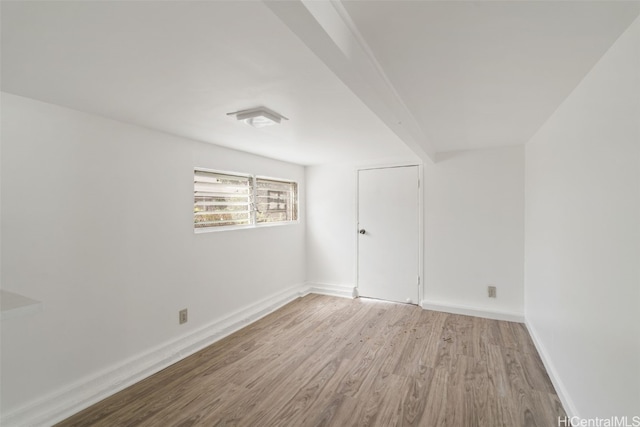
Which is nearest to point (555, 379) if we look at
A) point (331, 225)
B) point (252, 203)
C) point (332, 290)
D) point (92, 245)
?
point (332, 290)

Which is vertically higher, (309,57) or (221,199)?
(309,57)

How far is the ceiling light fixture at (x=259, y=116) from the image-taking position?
1956mm

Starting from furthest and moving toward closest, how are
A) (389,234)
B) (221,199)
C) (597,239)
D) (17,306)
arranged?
(389,234) < (221,199) < (597,239) < (17,306)

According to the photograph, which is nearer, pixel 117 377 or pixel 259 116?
pixel 259 116

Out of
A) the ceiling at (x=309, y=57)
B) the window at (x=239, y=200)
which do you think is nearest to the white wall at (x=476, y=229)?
the ceiling at (x=309, y=57)

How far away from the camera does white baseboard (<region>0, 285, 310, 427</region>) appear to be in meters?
1.72

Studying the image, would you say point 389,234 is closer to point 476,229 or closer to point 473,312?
point 476,229

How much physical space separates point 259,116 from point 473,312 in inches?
129

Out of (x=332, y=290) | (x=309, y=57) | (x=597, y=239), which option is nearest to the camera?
(x=309, y=57)

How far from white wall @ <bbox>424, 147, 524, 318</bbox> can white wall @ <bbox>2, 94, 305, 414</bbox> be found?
2.67 meters

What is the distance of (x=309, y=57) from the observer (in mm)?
1279

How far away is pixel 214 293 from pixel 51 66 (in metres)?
2.25

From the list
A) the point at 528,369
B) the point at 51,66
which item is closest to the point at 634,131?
the point at 528,369

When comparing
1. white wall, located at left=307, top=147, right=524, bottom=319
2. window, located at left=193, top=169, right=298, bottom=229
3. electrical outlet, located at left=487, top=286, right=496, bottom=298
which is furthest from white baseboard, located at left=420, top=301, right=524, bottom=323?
window, located at left=193, top=169, right=298, bottom=229
